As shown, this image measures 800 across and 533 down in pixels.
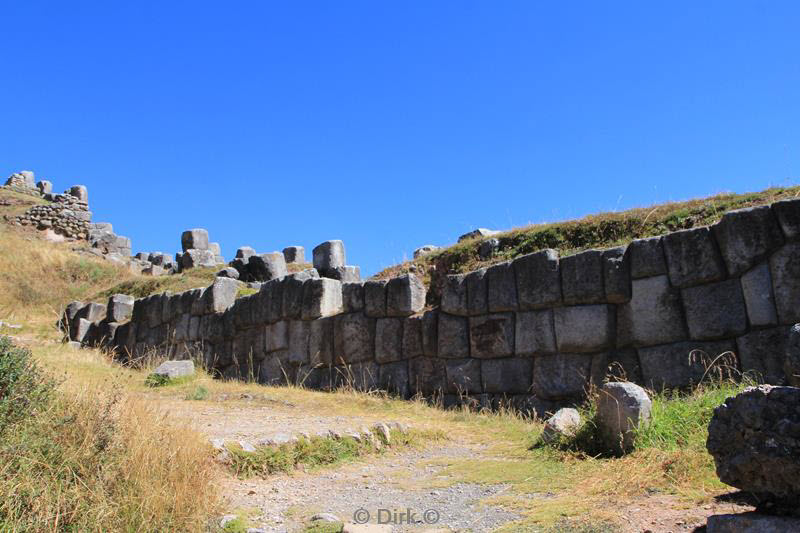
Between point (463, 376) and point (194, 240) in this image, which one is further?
point (194, 240)

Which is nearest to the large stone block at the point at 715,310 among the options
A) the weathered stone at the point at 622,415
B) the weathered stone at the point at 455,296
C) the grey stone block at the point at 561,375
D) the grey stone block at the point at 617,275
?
the grey stone block at the point at 617,275

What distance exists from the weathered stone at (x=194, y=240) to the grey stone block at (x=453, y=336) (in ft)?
62.4

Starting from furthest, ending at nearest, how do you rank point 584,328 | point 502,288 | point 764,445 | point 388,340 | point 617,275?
1. point 388,340
2. point 502,288
3. point 584,328
4. point 617,275
5. point 764,445

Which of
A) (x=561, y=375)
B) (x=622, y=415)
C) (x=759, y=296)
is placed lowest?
(x=622, y=415)

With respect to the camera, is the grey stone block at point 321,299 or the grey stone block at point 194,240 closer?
the grey stone block at point 321,299

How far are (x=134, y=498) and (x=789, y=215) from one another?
704 cm

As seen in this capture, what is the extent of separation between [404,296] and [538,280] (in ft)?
8.47

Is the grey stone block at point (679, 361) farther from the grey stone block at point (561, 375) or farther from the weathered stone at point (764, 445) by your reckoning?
the weathered stone at point (764, 445)

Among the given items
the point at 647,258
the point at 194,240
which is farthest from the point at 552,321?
the point at 194,240

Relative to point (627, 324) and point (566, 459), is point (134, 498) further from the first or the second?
point (627, 324)

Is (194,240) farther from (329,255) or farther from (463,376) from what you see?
(463,376)

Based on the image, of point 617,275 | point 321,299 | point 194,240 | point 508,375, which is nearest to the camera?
point 617,275

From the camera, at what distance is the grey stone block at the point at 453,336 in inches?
407

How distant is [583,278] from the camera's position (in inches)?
356
